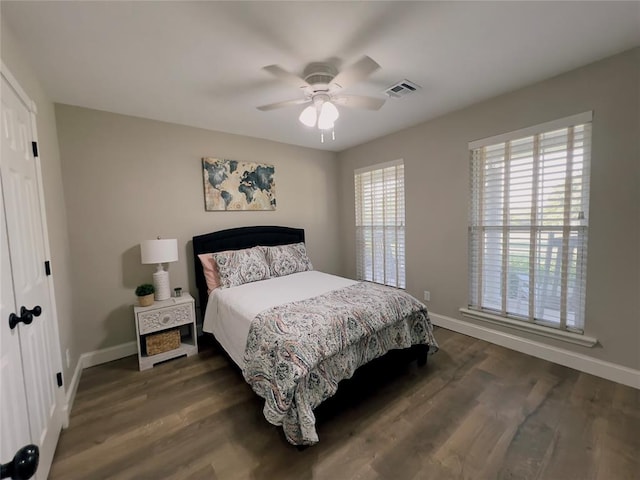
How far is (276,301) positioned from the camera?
2.35m

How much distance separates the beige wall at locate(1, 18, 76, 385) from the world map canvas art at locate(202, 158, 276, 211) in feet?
4.26

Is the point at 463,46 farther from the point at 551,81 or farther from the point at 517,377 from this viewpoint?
the point at 517,377

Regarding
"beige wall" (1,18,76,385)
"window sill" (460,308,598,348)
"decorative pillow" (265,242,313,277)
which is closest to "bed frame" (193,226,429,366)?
"decorative pillow" (265,242,313,277)

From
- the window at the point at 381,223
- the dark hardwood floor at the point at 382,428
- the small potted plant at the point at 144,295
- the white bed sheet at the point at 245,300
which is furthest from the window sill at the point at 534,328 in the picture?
the small potted plant at the point at 144,295

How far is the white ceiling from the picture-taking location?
151 cm

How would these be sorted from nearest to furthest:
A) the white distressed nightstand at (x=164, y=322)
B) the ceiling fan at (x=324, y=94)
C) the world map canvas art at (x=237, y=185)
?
the ceiling fan at (x=324, y=94), the white distressed nightstand at (x=164, y=322), the world map canvas art at (x=237, y=185)

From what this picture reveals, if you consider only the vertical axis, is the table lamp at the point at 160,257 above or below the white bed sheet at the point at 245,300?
above

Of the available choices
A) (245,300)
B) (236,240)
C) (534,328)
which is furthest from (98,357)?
(534,328)

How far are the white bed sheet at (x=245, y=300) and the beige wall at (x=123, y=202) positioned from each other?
2.39 feet

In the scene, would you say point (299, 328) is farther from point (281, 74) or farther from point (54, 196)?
point (54, 196)

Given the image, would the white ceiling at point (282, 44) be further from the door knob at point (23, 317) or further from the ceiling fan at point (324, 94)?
the door knob at point (23, 317)

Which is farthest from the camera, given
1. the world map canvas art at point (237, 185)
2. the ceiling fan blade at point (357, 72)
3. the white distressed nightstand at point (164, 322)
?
the world map canvas art at point (237, 185)

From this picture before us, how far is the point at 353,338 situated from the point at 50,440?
1891 mm

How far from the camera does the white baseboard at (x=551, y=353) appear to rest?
2143 mm
